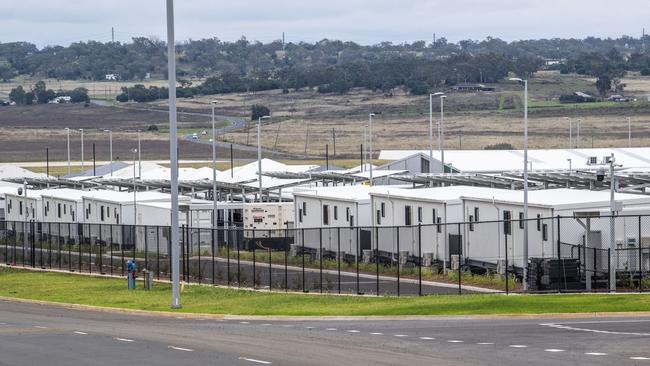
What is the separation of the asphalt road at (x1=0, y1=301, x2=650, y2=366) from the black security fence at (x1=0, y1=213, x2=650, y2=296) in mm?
9430

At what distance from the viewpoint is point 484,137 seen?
174 metres

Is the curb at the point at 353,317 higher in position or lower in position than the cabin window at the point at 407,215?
lower

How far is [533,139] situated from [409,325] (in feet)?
448

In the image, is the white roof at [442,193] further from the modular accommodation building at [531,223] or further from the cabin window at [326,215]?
the cabin window at [326,215]

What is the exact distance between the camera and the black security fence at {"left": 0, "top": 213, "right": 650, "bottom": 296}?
4428 centimetres

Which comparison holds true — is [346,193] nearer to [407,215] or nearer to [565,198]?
[407,215]

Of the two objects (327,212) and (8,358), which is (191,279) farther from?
(8,358)

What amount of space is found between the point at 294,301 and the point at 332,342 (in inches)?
544

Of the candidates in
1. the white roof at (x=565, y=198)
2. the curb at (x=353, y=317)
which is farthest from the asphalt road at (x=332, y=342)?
the white roof at (x=565, y=198)

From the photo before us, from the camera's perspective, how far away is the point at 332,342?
30719 millimetres

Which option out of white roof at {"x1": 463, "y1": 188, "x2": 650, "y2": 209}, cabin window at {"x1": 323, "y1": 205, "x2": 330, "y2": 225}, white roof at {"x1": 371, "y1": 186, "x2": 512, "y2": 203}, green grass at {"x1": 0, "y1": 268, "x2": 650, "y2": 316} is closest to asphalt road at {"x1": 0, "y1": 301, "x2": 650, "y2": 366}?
green grass at {"x1": 0, "y1": 268, "x2": 650, "y2": 316}

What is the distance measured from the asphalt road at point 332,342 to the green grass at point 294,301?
1.94m

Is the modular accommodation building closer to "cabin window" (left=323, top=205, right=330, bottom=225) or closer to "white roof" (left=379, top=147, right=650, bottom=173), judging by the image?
"cabin window" (left=323, top=205, right=330, bottom=225)

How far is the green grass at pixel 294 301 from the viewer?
37281mm
